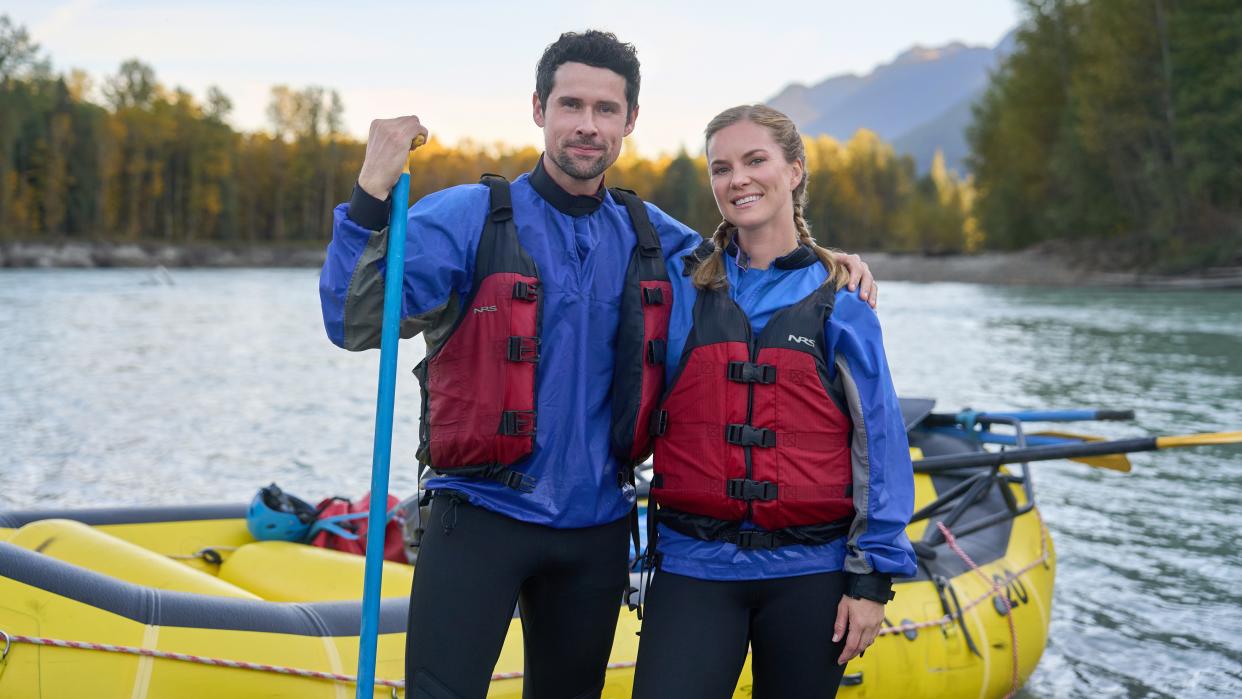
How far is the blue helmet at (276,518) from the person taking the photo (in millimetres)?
4449

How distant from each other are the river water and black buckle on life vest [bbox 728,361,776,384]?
3.51 meters

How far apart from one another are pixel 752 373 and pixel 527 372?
48cm

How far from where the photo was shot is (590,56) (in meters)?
2.28

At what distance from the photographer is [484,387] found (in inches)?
87.7

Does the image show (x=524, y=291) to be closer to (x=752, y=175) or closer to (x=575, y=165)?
(x=575, y=165)

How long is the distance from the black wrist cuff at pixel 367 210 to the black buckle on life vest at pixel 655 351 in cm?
63

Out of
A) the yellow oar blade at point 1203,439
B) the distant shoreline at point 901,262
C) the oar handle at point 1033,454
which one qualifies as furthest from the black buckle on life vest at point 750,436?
the distant shoreline at point 901,262

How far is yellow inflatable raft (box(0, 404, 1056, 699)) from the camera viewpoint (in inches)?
112

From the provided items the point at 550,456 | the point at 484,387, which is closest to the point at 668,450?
the point at 550,456

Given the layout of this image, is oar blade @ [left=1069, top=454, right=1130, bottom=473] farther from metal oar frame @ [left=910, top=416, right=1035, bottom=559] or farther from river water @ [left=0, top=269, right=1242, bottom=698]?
river water @ [left=0, top=269, right=1242, bottom=698]

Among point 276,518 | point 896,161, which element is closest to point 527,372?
point 276,518

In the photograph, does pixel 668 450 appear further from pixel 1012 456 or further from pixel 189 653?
pixel 1012 456

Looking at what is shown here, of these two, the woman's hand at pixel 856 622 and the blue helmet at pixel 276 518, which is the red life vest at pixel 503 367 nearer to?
the woman's hand at pixel 856 622

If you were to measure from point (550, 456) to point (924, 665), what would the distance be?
7.84ft
